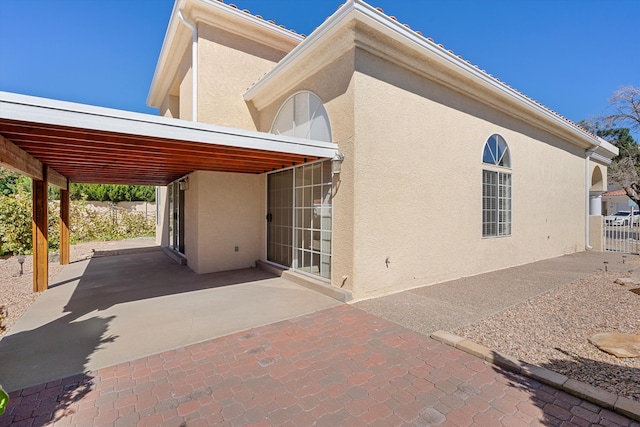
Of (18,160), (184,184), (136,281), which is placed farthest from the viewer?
(184,184)

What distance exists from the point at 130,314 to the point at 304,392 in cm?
439

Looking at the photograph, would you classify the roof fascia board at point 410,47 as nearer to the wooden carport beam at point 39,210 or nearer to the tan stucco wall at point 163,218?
the wooden carport beam at point 39,210

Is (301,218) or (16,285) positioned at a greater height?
(301,218)

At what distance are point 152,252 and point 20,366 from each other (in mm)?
11041

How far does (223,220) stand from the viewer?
975cm

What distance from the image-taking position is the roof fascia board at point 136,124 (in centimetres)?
390

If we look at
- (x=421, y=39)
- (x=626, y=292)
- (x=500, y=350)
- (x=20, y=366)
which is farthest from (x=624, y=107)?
(x=20, y=366)

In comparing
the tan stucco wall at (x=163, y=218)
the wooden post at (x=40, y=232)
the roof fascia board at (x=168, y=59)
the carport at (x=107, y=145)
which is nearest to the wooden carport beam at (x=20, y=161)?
the carport at (x=107, y=145)

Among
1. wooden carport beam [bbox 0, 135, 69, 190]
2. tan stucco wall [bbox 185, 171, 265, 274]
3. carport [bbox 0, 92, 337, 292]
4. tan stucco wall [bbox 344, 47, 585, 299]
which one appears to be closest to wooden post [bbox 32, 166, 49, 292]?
carport [bbox 0, 92, 337, 292]

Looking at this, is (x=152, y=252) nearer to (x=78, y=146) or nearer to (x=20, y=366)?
(x=78, y=146)

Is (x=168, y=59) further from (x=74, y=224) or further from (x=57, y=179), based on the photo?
(x=74, y=224)

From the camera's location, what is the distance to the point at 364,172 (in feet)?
21.2

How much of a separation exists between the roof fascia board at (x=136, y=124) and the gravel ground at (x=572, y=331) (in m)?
4.74

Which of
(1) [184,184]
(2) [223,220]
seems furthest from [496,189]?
(1) [184,184]
